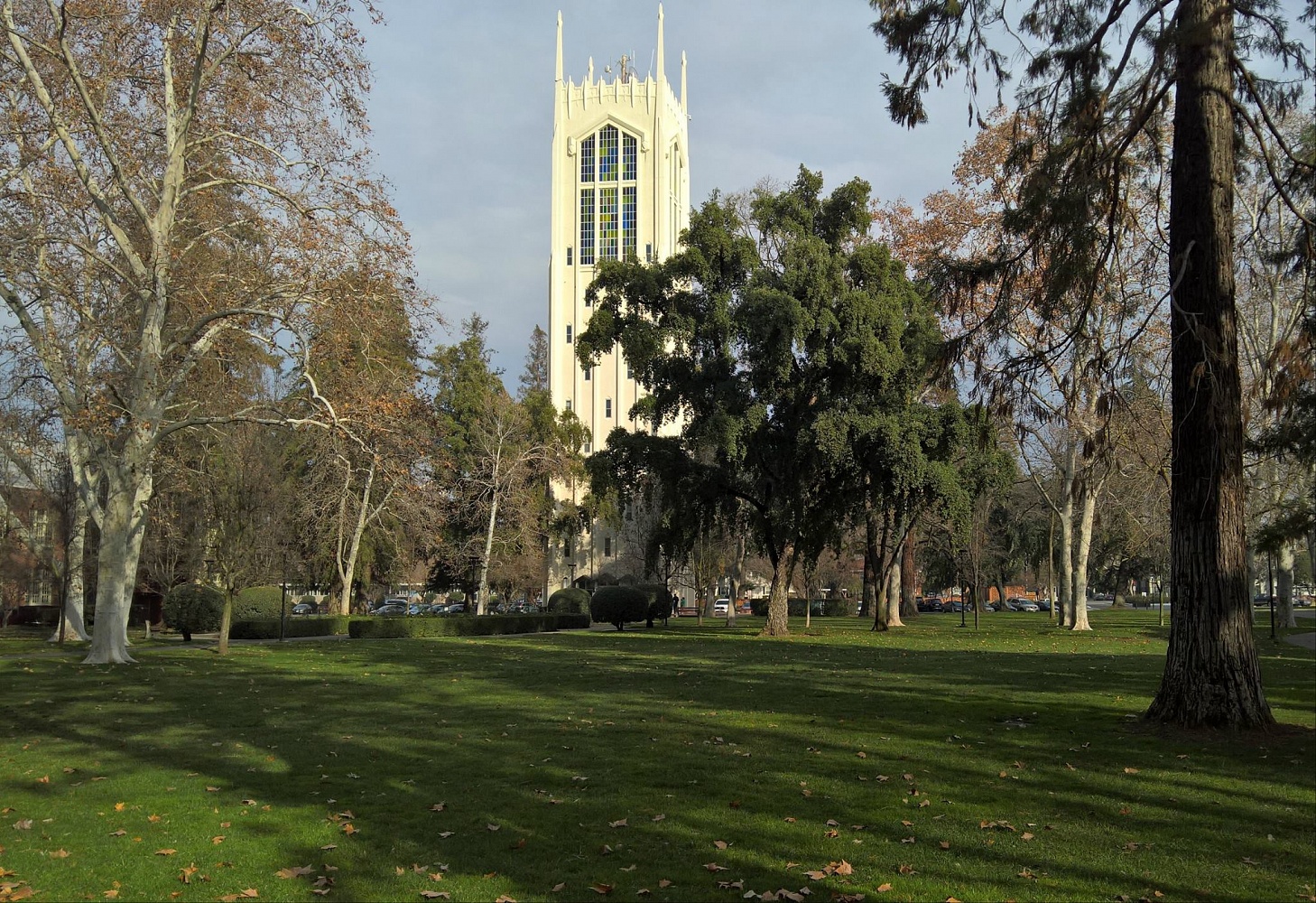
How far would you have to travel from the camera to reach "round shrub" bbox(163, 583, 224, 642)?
35156mm

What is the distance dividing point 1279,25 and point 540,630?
34420 millimetres

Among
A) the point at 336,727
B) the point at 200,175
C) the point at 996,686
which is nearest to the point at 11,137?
the point at 200,175

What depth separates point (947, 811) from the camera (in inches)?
300

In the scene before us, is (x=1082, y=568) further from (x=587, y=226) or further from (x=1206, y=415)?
(x=587, y=226)

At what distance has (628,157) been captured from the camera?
85.4 metres

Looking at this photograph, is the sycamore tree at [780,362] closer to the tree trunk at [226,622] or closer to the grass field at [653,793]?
the tree trunk at [226,622]

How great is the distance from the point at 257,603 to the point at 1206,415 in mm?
41518

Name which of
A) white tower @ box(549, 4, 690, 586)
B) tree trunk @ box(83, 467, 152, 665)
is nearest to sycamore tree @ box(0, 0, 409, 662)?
tree trunk @ box(83, 467, 152, 665)

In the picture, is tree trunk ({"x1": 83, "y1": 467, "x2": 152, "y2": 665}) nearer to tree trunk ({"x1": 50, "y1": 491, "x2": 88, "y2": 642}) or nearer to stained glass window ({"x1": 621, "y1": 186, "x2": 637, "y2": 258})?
tree trunk ({"x1": 50, "y1": 491, "x2": 88, "y2": 642})

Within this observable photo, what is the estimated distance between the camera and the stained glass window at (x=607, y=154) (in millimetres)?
85375

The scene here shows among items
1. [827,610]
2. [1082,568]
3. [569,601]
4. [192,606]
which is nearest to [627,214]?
[827,610]

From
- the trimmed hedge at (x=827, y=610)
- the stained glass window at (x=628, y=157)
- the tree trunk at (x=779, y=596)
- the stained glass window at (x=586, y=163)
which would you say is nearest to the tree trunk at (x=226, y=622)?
the tree trunk at (x=779, y=596)

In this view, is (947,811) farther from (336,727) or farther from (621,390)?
(621,390)

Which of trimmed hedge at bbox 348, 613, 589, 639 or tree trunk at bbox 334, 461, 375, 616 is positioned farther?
tree trunk at bbox 334, 461, 375, 616
